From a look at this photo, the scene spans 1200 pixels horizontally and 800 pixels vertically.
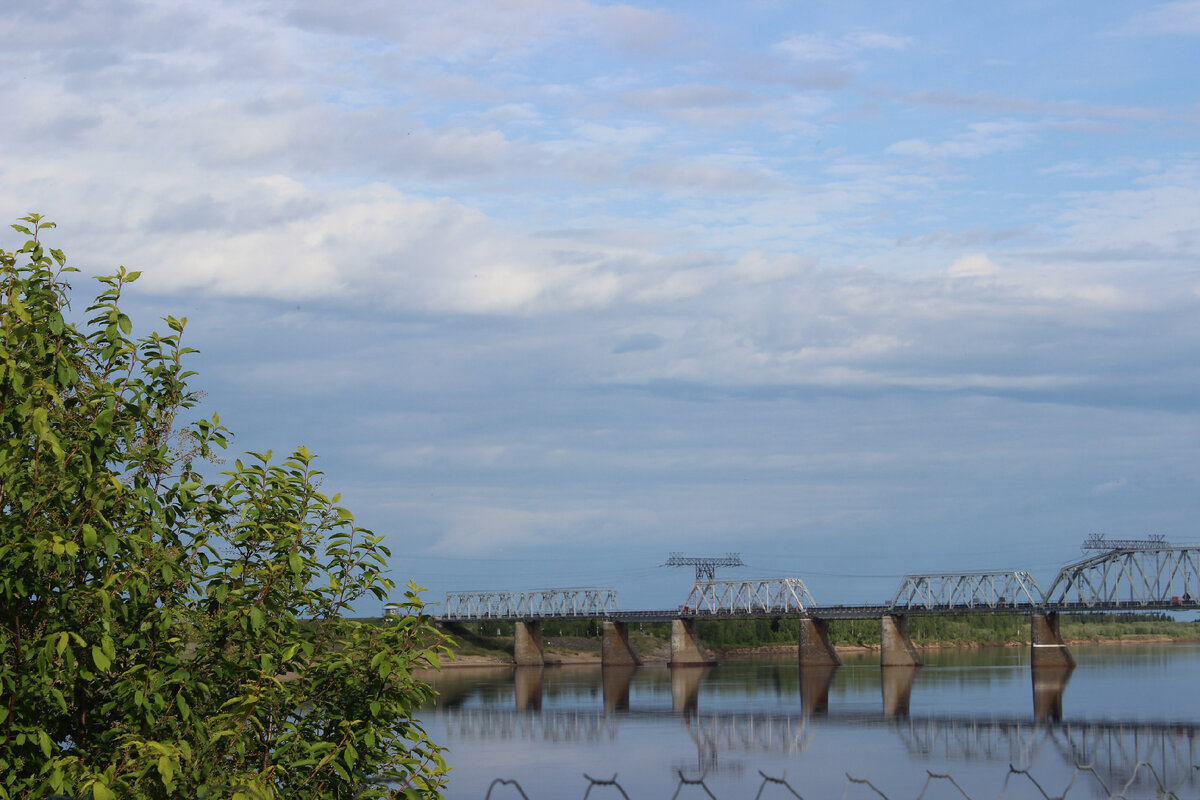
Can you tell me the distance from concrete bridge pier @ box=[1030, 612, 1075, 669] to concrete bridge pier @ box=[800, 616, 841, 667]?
2990cm

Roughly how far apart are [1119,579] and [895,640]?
29.2 m

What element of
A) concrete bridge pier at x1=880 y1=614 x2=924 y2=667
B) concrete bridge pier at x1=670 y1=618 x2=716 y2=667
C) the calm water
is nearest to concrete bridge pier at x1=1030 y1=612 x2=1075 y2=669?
the calm water

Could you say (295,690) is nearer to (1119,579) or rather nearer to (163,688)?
(163,688)

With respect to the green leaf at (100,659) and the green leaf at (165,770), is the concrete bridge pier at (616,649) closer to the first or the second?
the green leaf at (100,659)

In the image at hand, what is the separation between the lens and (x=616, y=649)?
646 ft

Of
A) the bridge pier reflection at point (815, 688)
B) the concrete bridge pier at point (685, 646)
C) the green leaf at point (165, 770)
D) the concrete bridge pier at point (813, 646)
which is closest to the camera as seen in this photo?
the green leaf at point (165, 770)

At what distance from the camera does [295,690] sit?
33.3 feet

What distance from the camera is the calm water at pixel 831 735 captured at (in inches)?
2442

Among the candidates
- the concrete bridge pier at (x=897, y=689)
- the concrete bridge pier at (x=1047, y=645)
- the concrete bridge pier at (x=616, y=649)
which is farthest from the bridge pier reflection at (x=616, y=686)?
the concrete bridge pier at (x=1047, y=645)

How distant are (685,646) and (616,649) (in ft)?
40.2

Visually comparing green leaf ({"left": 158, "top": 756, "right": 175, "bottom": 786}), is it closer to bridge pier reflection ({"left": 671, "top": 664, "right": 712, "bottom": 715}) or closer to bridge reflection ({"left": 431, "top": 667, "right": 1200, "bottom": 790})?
bridge reflection ({"left": 431, "top": 667, "right": 1200, "bottom": 790})

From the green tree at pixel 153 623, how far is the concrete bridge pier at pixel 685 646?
594 ft

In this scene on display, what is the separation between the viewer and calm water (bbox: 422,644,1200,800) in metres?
62.0

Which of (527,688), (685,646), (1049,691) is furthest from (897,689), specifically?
(685,646)
